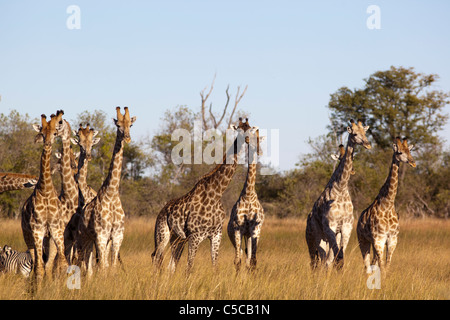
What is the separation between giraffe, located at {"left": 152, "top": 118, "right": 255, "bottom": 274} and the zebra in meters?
2.14

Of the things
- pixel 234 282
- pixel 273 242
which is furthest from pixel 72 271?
pixel 273 242

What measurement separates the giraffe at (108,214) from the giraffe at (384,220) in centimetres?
408

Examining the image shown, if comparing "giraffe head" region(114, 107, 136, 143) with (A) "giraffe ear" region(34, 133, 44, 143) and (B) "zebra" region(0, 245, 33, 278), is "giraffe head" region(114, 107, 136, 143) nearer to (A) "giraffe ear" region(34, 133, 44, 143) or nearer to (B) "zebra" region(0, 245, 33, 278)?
(A) "giraffe ear" region(34, 133, 44, 143)

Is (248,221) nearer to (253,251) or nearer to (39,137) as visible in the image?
(253,251)

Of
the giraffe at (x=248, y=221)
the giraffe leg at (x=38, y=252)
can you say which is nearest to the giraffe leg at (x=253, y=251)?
the giraffe at (x=248, y=221)

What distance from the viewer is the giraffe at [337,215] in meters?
10.2

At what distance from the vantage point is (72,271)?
8.71 m

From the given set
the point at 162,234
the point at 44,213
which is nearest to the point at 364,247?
the point at 162,234

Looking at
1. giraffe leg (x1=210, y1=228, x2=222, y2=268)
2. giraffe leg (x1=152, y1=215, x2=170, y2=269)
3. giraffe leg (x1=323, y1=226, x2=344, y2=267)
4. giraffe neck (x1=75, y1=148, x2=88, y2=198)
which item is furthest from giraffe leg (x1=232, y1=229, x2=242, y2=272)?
giraffe neck (x1=75, y1=148, x2=88, y2=198)

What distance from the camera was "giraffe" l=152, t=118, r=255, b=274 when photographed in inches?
402

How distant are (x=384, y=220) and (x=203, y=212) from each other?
9.76 feet

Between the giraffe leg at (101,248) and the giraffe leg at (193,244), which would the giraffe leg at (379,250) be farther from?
the giraffe leg at (101,248)

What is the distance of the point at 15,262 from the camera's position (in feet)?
35.0
